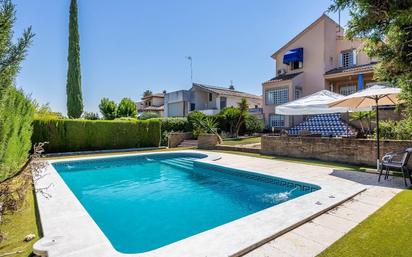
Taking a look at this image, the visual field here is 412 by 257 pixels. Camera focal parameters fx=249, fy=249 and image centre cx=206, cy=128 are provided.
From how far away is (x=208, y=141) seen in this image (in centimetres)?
2123

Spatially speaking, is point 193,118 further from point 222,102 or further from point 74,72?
point 74,72

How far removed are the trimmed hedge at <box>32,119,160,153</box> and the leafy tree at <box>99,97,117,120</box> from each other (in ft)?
39.6

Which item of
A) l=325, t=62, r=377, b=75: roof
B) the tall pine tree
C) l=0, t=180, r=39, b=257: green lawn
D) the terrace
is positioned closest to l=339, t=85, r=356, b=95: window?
the terrace

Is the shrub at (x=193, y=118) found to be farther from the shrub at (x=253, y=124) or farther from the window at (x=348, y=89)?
the window at (x=348, y=89)

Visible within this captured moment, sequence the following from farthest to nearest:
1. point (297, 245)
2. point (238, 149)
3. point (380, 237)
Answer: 1. point (238, 149)
2. point (380, 237)
3. point (297, 245)

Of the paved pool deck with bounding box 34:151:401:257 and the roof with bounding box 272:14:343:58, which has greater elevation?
the roof with bounding box 272:14:343:58

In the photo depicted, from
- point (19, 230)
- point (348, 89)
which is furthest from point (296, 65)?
point (19, 230)

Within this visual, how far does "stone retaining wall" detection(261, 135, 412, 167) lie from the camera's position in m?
11.4

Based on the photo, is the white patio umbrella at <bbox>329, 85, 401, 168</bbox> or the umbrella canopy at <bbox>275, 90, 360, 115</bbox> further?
the umbrella canopy at <bbox>275, 90, 360, 115</bbox>

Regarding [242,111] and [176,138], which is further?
[242,111]

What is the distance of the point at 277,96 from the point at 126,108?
20035mm

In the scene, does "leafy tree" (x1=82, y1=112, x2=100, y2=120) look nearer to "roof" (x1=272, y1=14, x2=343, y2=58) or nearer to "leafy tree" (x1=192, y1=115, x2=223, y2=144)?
"leafy tree" (x1=192, y1=115, x2=223, y2=144)

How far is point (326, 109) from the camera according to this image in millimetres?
13773

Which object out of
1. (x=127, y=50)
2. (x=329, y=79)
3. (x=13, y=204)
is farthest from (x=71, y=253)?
(x=329, y=79)
